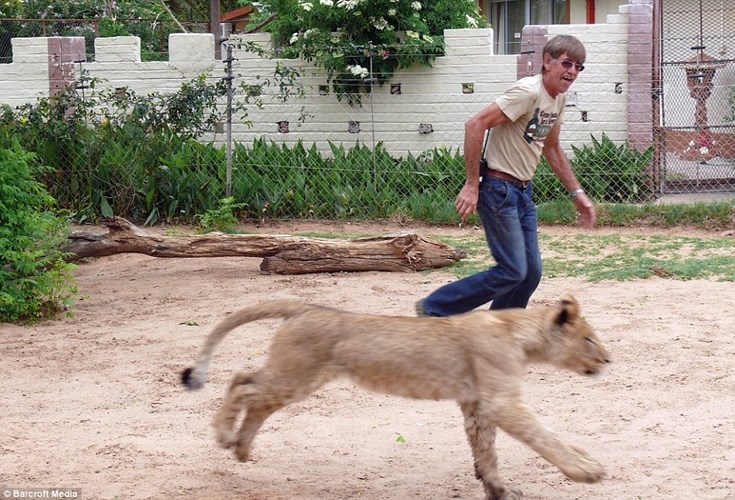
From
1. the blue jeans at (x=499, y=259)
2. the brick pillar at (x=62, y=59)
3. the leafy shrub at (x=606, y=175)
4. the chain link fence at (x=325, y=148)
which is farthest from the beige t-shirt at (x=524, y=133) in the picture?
the brick pillar at (x=62, y=59)

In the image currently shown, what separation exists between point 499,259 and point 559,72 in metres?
1.11

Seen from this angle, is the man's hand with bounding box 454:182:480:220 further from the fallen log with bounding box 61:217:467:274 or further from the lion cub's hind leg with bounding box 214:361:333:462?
the fallen log with bounding box 61:217:467:274

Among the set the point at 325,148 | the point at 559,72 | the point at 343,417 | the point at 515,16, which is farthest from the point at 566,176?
the point at 515,16

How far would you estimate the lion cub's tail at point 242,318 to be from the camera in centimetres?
516

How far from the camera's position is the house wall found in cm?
1379

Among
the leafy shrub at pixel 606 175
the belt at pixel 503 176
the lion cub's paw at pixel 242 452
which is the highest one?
the belt at pixel 503 176

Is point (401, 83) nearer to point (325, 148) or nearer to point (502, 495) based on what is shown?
point (325, 148)

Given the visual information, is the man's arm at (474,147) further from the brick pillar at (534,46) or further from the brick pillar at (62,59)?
the brick pillar at (62,59)

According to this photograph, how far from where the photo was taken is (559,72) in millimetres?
5828

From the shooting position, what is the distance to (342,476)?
17.4 ft

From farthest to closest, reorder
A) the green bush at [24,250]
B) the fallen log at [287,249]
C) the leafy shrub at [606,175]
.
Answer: the leafy shrub at [606,175] < the fallen log at [287,249] < the green bush at [24,250]

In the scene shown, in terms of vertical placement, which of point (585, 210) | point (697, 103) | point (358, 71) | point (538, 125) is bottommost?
point (585, 210)

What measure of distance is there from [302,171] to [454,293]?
8.38 meters

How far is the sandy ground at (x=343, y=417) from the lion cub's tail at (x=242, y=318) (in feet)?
1.67
